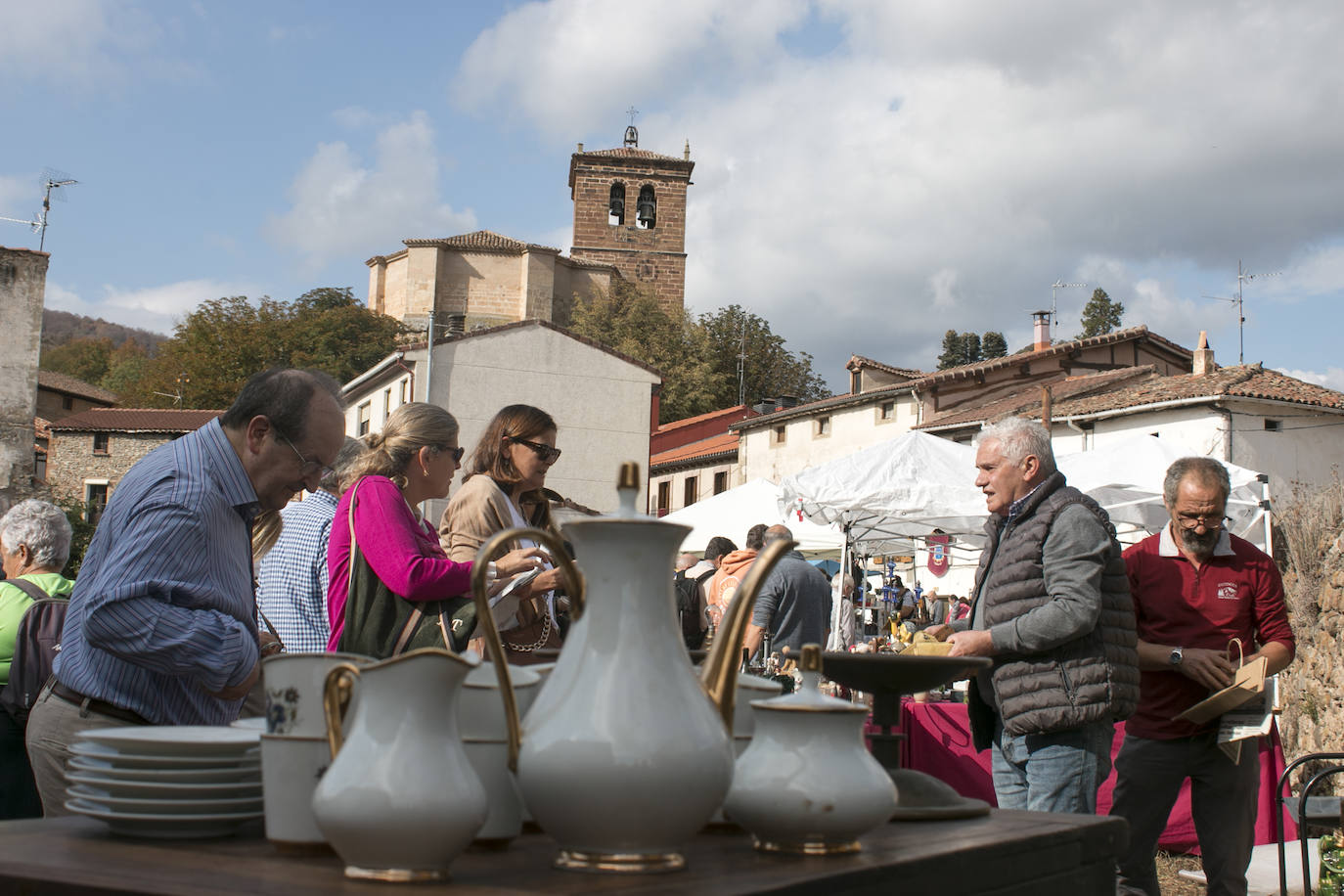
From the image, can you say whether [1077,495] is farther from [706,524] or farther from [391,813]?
[706,524]

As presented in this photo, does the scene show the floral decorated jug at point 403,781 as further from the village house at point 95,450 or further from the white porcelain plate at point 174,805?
the village house at point 95,450

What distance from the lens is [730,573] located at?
276 inches

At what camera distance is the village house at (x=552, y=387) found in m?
Result: 32.4

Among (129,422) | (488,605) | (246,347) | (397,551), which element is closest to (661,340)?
(246,347)

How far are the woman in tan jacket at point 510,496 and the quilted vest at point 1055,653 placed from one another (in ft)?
4.31

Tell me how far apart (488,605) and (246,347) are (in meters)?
53.0

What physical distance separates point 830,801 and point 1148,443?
31.7ft

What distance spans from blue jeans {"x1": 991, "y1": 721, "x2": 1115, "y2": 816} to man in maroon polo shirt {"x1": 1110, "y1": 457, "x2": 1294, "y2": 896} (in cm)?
53

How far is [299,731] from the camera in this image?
1215 mm

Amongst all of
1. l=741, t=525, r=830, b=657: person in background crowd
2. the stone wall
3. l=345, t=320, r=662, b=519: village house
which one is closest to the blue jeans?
l=741, t=525, r=830, b=657: person in background crowd

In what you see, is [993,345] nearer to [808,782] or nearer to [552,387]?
[552,387]

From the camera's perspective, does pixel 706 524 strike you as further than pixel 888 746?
Yes

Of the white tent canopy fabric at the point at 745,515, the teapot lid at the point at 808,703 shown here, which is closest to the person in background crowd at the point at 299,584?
the teapot lid at the point at 808,703

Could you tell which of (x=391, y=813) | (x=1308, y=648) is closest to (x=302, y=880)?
(x=391, y=813)
